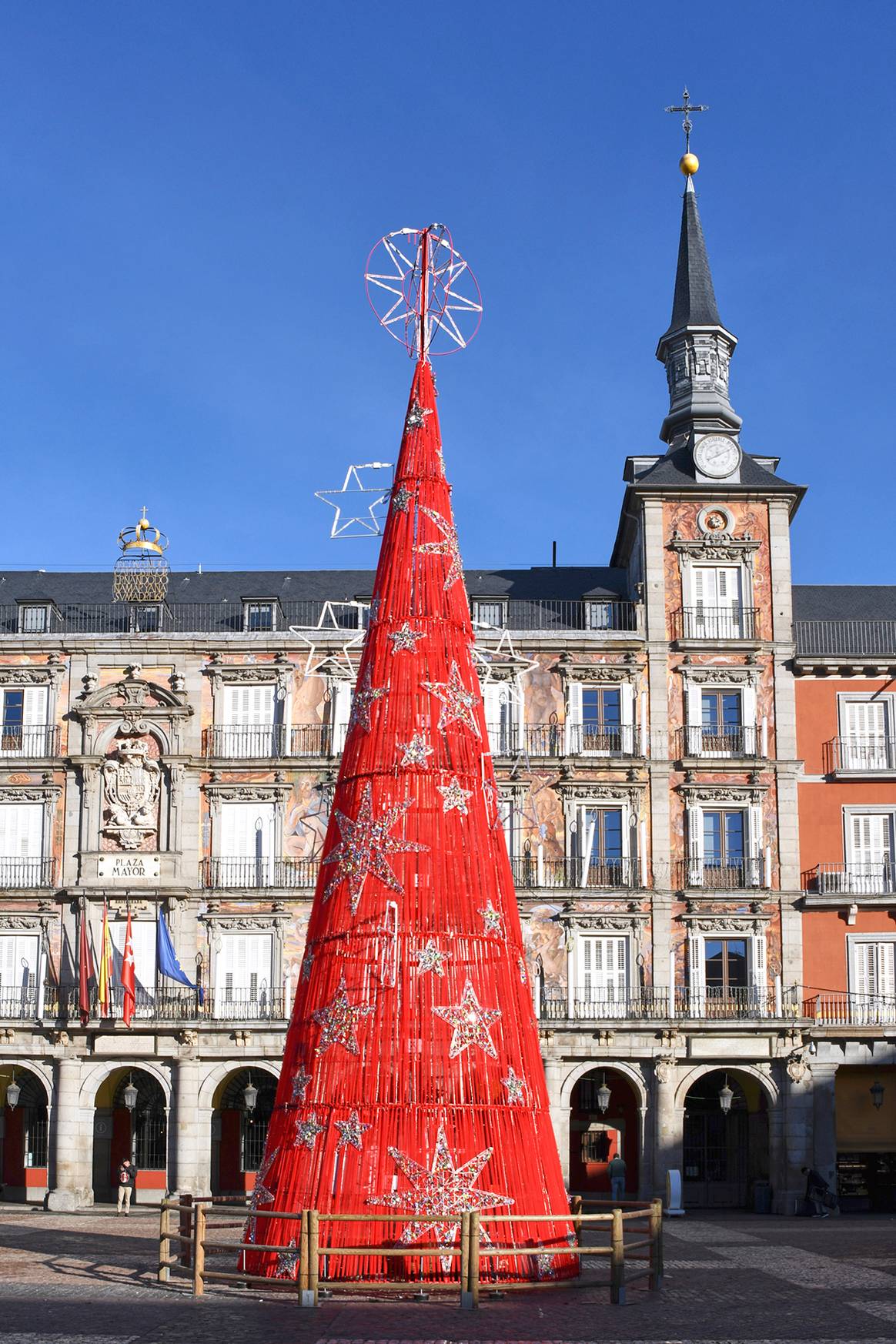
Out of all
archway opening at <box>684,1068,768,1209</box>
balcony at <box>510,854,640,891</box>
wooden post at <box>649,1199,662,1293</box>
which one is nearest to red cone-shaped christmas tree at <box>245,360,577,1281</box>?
wooden post at <box>649,1199,662,1293</box>

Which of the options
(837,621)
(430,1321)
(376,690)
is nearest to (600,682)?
(837,621)

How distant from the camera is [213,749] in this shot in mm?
45469

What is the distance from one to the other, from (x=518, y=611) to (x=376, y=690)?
27.8m

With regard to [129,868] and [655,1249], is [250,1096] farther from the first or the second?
[655,1249]

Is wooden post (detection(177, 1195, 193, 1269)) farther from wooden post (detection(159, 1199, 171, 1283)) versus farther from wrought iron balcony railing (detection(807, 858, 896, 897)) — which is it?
wrought iron balcony railing (detection(807, 858, 896, 897))

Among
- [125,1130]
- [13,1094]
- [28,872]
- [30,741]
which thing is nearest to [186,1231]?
[13,1094]

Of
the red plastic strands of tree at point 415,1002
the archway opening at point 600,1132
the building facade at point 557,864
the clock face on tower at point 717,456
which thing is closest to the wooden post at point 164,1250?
the red plastic strands of tree at point 415,1002

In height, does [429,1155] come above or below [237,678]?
below

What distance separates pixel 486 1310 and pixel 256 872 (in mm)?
28138

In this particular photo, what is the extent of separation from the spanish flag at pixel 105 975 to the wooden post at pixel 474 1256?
27.0 m

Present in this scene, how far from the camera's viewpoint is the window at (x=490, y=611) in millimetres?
47812

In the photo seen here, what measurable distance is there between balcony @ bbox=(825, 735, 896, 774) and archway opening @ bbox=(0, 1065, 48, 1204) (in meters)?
22.4

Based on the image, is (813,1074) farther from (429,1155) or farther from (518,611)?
(429,1155)

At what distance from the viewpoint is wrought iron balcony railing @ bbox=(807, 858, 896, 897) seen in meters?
44.2
